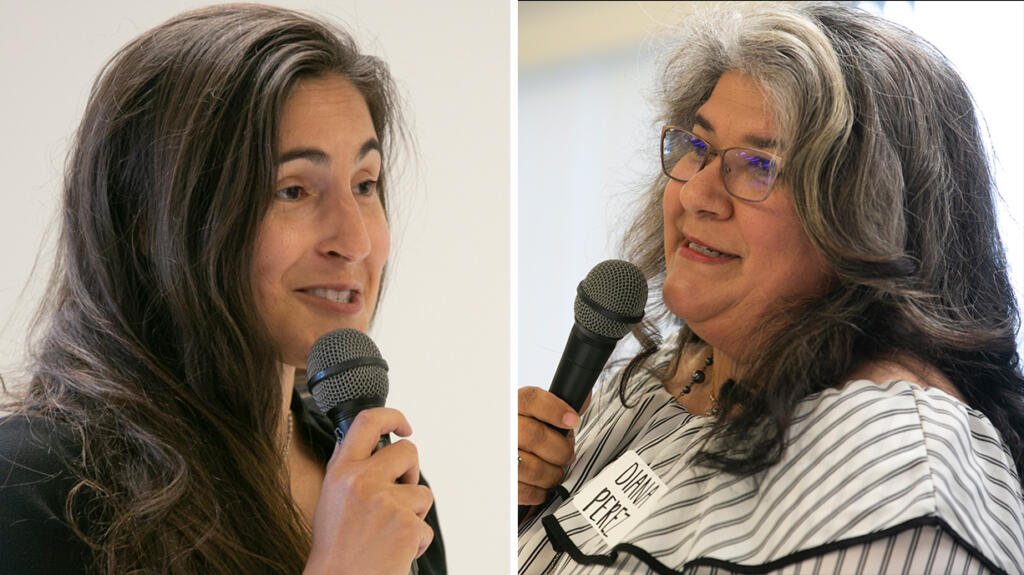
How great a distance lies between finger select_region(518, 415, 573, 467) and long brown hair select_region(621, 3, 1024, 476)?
167mm

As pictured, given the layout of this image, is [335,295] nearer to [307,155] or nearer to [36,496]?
[307,155]

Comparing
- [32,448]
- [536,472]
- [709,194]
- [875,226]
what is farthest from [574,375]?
[32,448]

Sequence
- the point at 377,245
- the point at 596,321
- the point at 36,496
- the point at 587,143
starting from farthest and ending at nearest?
the point at 587,143, the point at 596,321, the point at 377,245, the point at 36,496

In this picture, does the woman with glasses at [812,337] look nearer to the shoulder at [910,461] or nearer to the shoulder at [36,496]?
the shoulder at [910,461]

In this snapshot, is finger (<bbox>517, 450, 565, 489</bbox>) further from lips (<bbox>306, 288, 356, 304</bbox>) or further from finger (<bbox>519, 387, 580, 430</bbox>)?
lips (<bbox>306, 288, 356, 304</bbox>)

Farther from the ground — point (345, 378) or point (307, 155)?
point (307, 155)

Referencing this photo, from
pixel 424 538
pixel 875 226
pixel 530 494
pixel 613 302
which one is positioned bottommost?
pixel 530 494

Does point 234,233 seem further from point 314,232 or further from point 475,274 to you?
point 475,274

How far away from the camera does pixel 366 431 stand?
33.1 inches

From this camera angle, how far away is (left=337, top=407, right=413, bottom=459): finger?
2.74 ft

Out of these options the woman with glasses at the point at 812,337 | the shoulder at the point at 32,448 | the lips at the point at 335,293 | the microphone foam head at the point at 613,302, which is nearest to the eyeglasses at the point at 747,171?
the woman with glasses at the point at 812,337

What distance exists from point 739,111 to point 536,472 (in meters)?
0.45

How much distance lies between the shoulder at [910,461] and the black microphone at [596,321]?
21 cm

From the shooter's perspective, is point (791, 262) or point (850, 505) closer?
point (850, 505)
